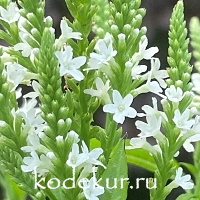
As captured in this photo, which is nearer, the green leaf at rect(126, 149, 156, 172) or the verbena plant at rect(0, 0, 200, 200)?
the verbena plant at rect(0, 0, 200, 200)

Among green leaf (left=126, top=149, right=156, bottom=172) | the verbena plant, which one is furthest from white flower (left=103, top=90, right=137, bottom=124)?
green leaf (left=126, top=149, right=156, bottom=172)

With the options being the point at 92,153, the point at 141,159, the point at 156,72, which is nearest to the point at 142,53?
the point at 156,72

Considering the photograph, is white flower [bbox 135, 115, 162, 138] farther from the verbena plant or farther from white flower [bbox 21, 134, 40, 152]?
white flower [bbox 21, 134, 40, 152]

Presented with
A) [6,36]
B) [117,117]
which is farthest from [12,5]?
[117,117]

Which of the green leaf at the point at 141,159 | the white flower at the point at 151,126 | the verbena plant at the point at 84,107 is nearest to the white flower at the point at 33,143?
the verbena plant at the point at 84,107

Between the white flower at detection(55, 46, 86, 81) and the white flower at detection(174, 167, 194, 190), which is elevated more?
the white flower at detection(55, 46, 86, 81)

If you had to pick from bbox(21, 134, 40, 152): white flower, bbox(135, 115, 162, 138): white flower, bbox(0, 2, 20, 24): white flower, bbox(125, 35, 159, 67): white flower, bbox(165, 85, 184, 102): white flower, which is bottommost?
bbox(21, 134, 40, 152): white flower

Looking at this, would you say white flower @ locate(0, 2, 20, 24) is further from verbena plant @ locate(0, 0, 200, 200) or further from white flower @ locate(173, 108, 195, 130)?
white flower @ locate(173, 108, 195, 130)
